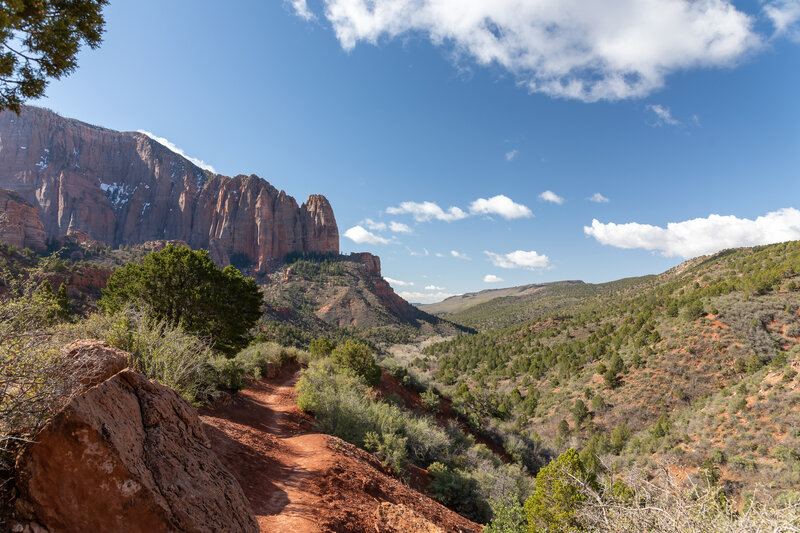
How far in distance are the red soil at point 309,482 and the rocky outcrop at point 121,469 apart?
202 cm

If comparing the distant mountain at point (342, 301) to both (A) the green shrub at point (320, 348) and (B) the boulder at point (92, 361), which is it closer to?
(A) the green shrub at point (320, 348)

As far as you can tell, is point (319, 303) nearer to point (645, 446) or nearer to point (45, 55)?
point (645, 446)

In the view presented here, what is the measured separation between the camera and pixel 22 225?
6056cm

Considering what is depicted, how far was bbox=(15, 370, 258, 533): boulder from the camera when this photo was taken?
2473 mm

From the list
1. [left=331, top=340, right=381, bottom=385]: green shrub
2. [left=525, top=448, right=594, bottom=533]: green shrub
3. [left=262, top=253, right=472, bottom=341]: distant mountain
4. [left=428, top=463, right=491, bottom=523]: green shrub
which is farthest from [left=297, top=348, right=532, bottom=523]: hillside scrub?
[left=262, top=253, right=472, bottom=341]: distant mountain

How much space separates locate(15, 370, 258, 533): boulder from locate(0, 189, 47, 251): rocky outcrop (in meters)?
84.9

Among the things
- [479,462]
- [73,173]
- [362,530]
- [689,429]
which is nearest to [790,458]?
[689,429]

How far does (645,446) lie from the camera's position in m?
21.0

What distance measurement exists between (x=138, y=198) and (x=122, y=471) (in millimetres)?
165038

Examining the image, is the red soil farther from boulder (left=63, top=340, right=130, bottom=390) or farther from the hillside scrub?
boulder (left=63, top=340, right=130, bottom=390)

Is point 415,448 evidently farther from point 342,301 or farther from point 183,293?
point 342,301

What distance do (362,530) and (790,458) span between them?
22.1m

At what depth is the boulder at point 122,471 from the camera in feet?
8.11

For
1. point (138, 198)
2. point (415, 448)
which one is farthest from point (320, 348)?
point (138, 198)
